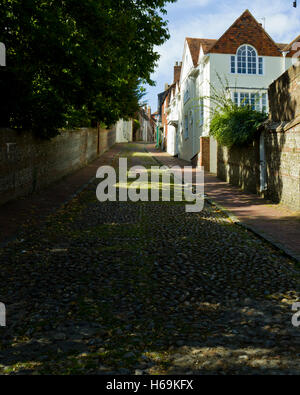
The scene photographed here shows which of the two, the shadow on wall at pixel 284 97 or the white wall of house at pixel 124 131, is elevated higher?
the white wall of house at pixel 124 131

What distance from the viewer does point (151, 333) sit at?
12.2ft

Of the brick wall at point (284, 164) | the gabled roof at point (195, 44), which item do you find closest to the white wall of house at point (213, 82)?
the gabled roof at point (195, 44)

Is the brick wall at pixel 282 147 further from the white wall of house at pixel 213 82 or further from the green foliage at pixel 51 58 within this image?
the white wall of house at pixel 213 82

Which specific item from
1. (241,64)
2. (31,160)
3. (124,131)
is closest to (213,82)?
(241,64)

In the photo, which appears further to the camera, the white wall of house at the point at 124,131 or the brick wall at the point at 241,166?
the white wall of house at the point at 124,131

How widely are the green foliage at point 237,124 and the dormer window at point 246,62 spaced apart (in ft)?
34.0

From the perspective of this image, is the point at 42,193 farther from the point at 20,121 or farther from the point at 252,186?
the point at 252,186

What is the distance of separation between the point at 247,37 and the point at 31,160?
17987 millimetres

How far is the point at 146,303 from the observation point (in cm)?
444

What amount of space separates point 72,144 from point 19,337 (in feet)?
54.5

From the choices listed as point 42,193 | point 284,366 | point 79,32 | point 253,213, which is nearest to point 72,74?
point 79,32

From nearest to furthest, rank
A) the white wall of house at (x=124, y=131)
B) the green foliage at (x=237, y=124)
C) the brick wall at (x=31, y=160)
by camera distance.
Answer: the brick wall at (x=31, y=160) < the green foliage at (x=237, y=124) < the white wall of house at (x=124, y=131)

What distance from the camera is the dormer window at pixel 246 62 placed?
24516mm

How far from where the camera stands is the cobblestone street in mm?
3227
